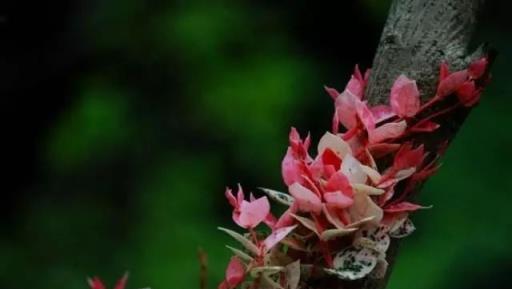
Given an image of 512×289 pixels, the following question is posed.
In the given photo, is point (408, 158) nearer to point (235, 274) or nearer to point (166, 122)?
point (235, 274)

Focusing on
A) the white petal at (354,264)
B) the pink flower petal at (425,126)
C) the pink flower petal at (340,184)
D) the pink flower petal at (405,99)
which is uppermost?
the pink flower petal at (405,99)

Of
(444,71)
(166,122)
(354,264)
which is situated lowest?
(166,122)

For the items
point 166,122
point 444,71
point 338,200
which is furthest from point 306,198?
point 166,122

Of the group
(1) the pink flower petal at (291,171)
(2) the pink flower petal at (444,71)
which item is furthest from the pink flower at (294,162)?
(2) the pink flower petal at (444,71)

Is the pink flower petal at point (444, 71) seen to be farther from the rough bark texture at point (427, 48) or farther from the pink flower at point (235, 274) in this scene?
the pink flower at point (235, 274)

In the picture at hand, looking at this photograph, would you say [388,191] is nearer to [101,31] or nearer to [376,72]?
[376,72]

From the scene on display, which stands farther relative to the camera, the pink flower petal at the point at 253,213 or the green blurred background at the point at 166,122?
the green blurred background at the point at 166,122

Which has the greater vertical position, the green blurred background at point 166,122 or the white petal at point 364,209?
the white petal at point 364,209

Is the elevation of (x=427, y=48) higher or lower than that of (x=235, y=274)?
higher
